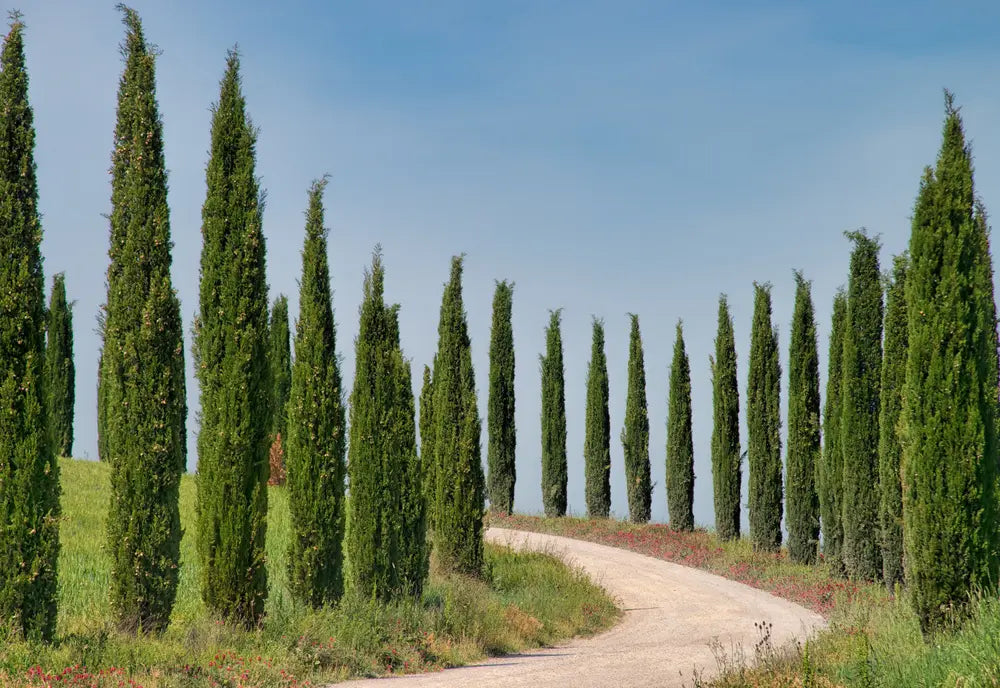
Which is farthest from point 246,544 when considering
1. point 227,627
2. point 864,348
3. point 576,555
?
point 864,348

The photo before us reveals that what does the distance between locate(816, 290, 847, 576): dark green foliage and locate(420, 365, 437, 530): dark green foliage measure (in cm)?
1230

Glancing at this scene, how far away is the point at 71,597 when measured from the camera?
63.4ft

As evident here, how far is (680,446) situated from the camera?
40188mm

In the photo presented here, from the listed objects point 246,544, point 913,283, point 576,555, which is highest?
point 913,283

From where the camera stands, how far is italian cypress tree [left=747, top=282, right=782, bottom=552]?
34.4 meters

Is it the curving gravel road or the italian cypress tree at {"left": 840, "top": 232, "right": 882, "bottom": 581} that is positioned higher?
the italian cypress tree at {"left": 840, "top": 232, "right": 882, "bottom": 581}

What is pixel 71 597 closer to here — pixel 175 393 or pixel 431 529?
pixel 175 393

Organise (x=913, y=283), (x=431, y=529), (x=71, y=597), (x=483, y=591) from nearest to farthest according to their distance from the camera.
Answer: (x=913, y=283) < (x=71, y=597) < (x=483, y=591) < (x=431, y=529)

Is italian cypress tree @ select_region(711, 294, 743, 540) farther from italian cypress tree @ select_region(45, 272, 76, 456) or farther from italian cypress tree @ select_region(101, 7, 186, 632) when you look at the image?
italian cypress tree @ select_region(45, 272, 76, 456)

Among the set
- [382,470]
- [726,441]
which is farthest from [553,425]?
[382,470]

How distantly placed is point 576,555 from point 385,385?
13422 mm

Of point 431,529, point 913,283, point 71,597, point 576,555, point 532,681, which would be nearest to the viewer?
point 532,681

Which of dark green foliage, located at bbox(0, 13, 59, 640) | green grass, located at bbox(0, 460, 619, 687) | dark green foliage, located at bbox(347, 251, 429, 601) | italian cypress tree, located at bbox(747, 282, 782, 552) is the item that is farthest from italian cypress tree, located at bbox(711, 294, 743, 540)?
dark green foliage, located at bbox(0, 13, 59, 640)

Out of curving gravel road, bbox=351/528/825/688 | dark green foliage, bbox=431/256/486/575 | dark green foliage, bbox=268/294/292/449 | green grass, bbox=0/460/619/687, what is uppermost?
dark green foliage, bbox=268/294/292/449
